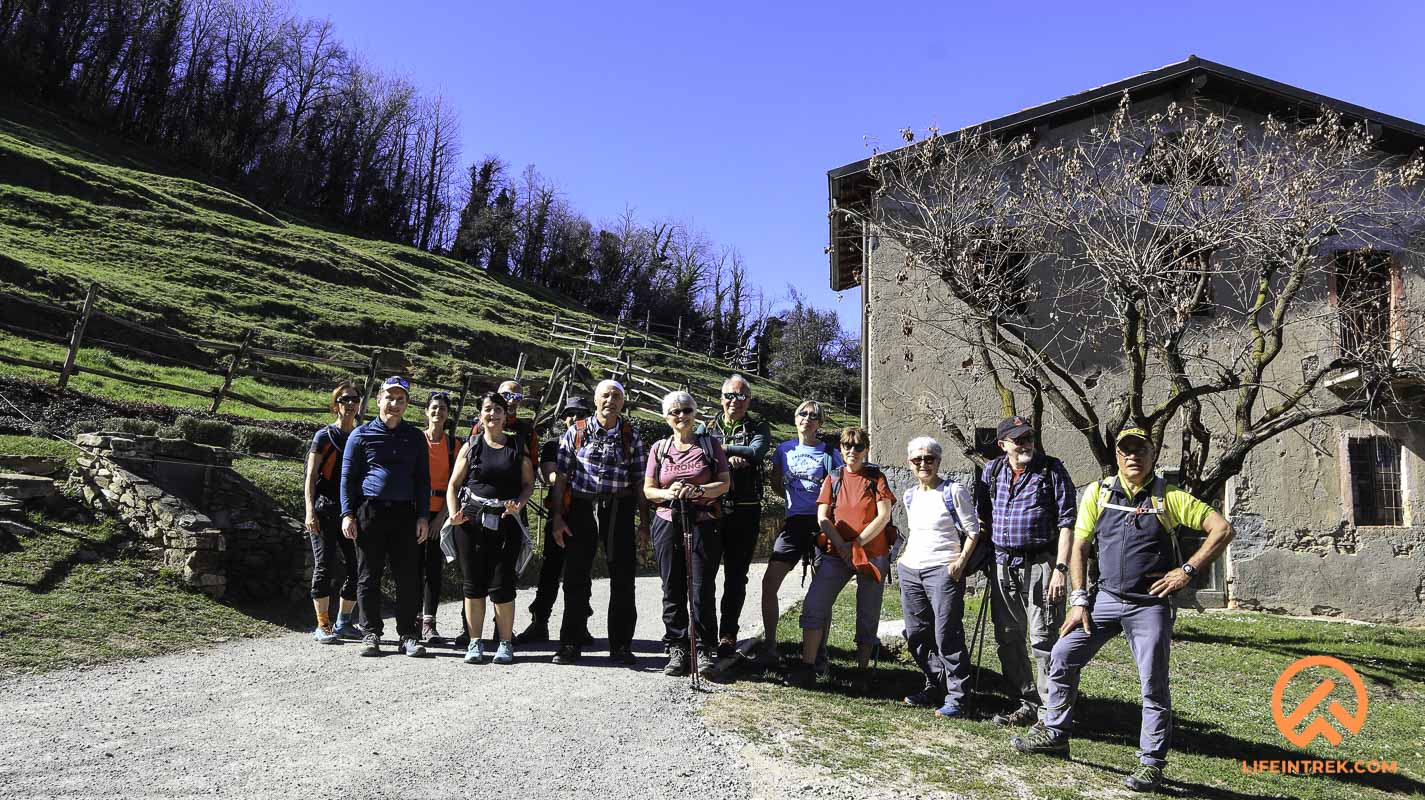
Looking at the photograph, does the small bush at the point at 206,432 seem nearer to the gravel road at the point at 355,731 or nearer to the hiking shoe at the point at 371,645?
the gravel road at the point at 355,731

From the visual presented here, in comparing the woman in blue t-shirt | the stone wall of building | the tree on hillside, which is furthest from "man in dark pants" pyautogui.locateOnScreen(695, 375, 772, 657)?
the tree on hillside

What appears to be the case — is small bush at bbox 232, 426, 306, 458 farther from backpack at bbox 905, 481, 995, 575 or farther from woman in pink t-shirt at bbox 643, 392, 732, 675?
backpack at bbox 905, 481, 995, 575

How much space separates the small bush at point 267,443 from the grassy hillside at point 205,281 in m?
4.66

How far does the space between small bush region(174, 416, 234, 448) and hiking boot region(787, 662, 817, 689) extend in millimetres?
8327

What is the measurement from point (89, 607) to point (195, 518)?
1.14 metres

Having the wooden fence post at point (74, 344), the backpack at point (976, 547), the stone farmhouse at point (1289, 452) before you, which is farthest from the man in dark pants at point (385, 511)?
the wooden fence post at point (74, 344)

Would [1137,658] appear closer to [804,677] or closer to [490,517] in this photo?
[804,677]

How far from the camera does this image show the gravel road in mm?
3664

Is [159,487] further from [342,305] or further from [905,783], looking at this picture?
[342,305]

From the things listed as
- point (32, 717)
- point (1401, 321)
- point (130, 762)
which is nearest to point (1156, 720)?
point (130, 762)

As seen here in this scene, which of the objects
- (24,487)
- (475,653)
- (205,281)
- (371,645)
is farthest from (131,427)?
(205,281)

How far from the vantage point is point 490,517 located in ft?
19.3

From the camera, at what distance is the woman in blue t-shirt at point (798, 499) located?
6.18 metres

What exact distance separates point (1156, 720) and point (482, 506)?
4161mm
